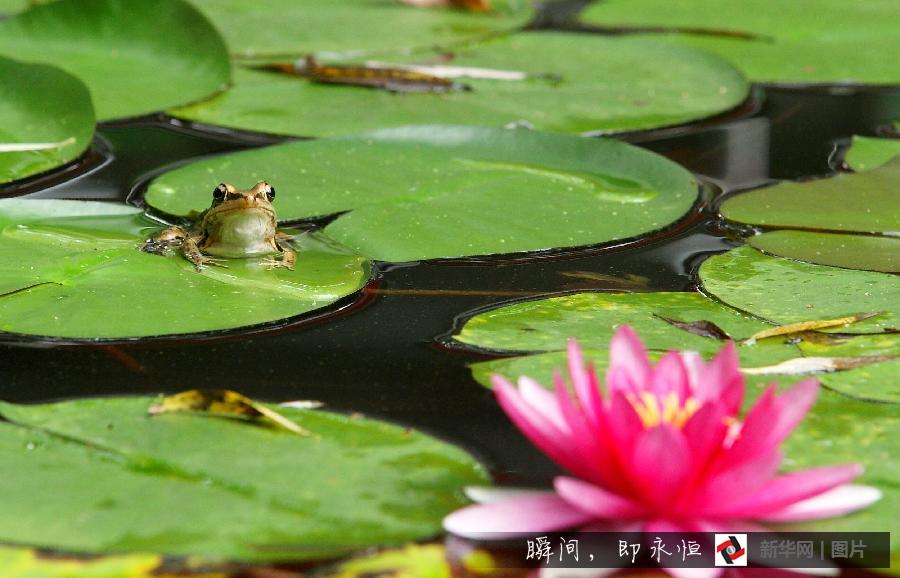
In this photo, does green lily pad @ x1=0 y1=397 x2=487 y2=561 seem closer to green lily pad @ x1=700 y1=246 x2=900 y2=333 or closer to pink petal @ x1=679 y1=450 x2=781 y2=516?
pink petal @ x1=679 y1=450 x2=781 y2=516

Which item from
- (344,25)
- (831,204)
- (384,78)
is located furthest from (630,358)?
(344,25)

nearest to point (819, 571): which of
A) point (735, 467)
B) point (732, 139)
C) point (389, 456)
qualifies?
point (735, 467)

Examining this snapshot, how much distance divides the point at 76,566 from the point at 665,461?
0.74 m

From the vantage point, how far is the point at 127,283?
2.42 metres

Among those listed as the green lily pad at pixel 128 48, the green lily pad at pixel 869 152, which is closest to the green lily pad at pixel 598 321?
the green lily pad at pixel 869 152

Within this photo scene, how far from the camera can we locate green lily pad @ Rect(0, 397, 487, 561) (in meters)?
1.50

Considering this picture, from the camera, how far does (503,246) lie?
8.98 feet

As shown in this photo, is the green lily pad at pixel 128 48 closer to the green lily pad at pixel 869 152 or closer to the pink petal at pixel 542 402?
the green lily pad at pixel 869 152

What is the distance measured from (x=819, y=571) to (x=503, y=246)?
140cm

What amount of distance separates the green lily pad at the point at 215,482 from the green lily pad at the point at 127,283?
1.34ft

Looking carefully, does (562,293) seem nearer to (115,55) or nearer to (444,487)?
(444,487)

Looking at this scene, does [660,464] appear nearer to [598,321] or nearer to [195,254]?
[598,321]

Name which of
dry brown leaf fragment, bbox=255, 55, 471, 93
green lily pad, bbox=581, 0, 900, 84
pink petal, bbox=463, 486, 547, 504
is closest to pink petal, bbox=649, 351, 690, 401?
pink petal, bbox=463, 486, 547, 504

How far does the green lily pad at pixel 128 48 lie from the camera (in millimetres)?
4059
